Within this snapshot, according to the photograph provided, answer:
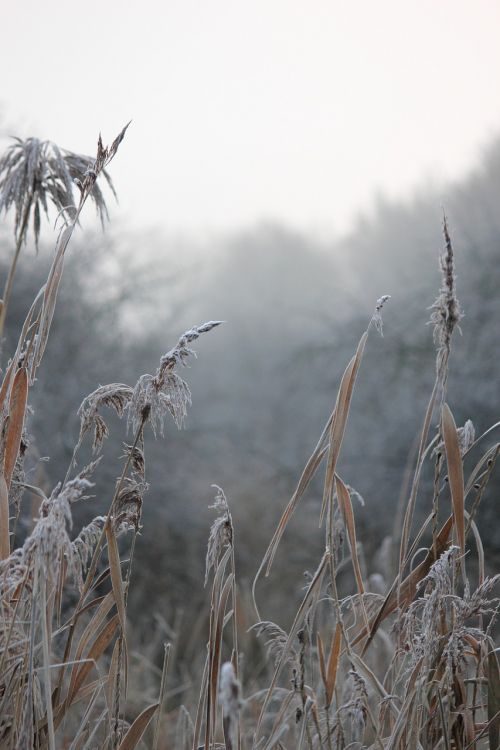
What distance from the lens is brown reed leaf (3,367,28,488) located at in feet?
4.24

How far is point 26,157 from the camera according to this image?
→ 142 centimetres

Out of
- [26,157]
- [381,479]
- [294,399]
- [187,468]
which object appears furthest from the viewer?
[294,399]

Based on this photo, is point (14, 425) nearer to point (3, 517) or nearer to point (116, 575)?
point (3, 517)

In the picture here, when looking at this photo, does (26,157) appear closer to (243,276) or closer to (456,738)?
(456,738)

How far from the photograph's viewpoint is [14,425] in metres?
1.30

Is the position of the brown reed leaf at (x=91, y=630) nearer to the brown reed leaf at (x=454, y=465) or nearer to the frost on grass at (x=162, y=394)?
the frost on grass at (x=162, y=394)

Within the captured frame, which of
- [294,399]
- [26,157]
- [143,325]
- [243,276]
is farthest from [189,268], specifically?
[243,276]

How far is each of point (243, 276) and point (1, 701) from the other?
99.2 feet

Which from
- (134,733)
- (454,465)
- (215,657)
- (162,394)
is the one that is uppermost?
(162,394)

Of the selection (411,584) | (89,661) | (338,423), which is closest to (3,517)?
(89,661)

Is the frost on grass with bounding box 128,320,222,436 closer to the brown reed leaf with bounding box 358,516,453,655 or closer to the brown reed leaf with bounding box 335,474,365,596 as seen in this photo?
the brown reed leaf with bounding box 335,474,365,596

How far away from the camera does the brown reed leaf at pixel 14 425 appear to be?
129 centimetres

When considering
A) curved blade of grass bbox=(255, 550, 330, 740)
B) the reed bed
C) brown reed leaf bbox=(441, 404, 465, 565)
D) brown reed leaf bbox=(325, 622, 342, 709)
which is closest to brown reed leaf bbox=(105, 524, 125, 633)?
the reed bed

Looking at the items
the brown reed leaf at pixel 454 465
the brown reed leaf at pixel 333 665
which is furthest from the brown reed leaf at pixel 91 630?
the brown reed leaf at pixel 454 465
